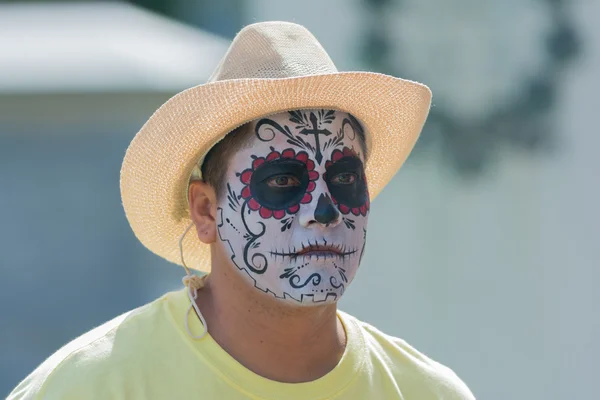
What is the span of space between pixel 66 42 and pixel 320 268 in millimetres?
4414

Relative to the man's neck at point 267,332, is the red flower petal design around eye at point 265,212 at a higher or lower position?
higher

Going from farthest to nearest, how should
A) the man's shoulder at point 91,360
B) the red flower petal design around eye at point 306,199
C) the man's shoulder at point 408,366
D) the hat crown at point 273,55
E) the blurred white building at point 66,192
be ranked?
the blurred white building at point 66,192, the man's shoulder at point 408,366, the hat crown at point 273,55, the red flower petal design around eye at point 306,199, the man's shoulder at point 91,360

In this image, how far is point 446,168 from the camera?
7.30m

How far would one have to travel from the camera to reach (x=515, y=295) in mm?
7328

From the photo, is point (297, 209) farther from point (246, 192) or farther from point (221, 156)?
point (221, 156)

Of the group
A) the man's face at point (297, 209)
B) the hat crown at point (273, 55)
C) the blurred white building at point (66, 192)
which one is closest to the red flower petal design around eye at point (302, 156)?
the man's face at point (297, 209)

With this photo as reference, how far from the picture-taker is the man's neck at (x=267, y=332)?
2953mm

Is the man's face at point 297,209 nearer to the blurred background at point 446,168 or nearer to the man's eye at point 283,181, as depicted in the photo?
the man's eye at point 283,181

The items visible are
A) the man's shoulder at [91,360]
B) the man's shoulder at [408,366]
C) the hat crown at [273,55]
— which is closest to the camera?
the man's shoulder at [91,360]

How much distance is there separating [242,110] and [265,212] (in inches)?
10.5

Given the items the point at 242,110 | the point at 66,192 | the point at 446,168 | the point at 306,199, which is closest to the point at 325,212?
the point at 306,199

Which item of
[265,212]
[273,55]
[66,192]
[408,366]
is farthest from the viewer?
[66,192]

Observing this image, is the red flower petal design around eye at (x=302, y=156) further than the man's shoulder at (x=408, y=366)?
No

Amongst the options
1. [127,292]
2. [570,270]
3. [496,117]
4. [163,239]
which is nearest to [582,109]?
[496,117]
